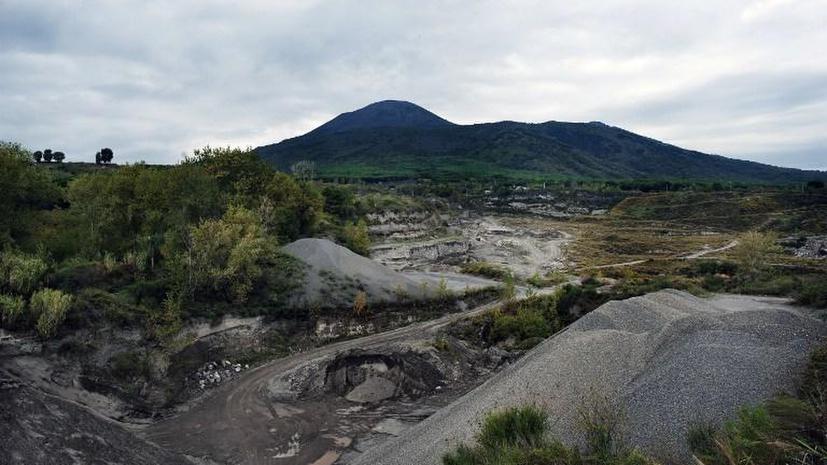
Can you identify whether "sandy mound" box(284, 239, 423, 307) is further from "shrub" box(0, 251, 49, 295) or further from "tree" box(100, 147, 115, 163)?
"tree" box(100, 147, 115, 163)

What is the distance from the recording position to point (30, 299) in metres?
31.0

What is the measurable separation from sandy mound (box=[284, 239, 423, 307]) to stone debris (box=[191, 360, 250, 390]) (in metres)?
9.33

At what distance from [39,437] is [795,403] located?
24.1 meters

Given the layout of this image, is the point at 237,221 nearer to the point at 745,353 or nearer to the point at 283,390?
the point at 283,390

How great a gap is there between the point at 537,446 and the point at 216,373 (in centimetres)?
2547

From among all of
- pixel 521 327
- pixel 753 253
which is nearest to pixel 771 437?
pixel 521 327

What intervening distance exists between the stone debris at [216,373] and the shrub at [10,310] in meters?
10.4

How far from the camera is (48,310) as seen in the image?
29.7m

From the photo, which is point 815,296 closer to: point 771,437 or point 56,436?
point 771,437

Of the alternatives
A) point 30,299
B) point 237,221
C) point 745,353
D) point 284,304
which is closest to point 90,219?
point 237,221

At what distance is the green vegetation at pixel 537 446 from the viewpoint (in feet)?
40.5

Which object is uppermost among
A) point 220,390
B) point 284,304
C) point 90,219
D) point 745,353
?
point 90,219

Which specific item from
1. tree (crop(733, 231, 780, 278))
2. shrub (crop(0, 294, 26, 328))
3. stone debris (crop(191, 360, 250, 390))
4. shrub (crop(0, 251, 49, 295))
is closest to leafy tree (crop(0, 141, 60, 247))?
shrub (crop(0, 251, 49, 295))

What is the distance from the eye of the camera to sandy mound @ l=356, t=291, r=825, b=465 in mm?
16984
